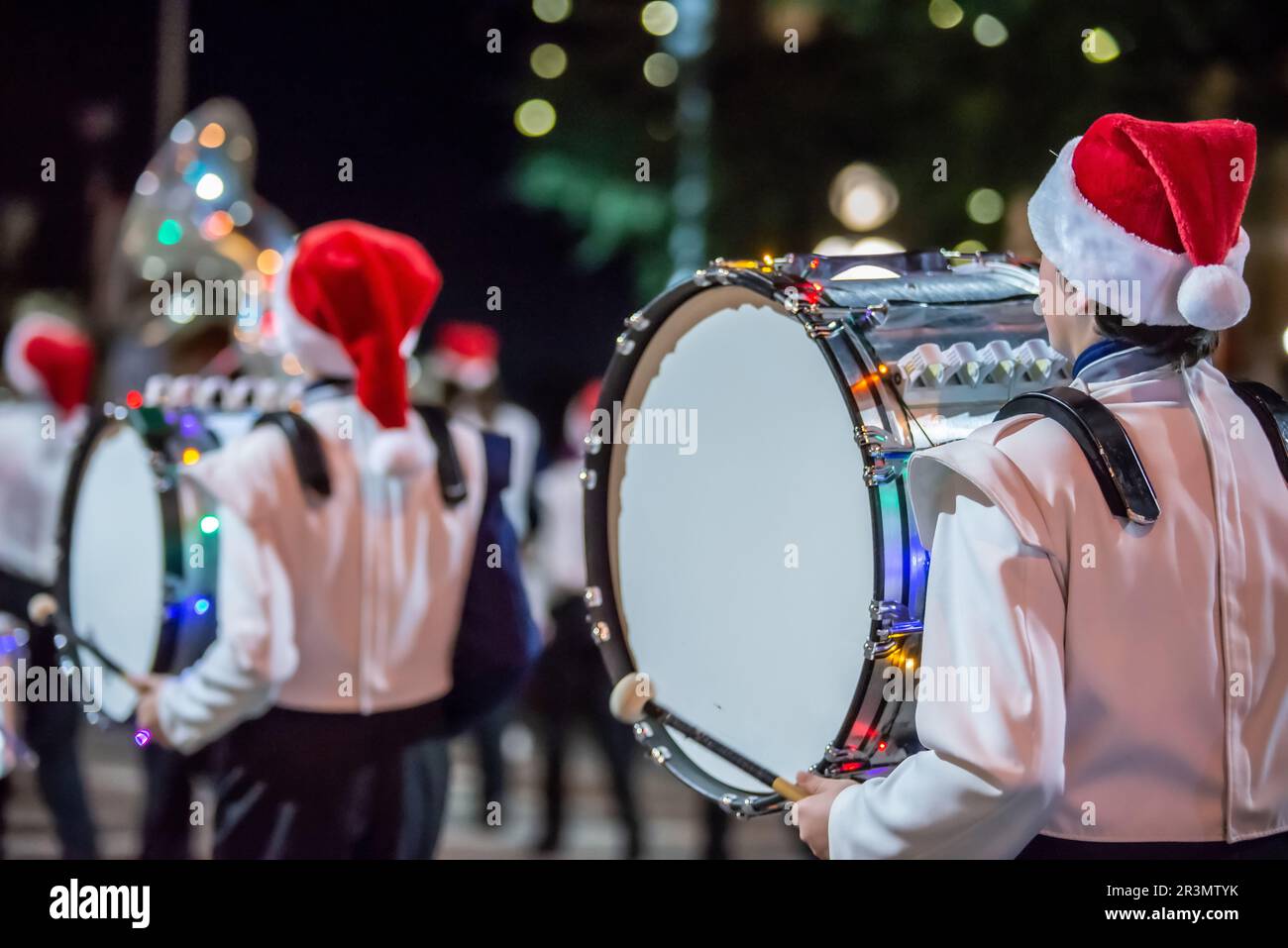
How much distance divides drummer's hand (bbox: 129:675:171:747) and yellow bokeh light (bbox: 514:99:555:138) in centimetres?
331

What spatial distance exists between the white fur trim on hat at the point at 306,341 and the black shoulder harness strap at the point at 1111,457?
167 cm

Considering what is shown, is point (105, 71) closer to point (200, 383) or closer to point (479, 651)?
point (200, 383)

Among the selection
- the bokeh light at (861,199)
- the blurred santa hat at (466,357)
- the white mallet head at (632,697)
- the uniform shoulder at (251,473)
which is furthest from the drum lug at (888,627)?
the blurred santa hat at (466,357)

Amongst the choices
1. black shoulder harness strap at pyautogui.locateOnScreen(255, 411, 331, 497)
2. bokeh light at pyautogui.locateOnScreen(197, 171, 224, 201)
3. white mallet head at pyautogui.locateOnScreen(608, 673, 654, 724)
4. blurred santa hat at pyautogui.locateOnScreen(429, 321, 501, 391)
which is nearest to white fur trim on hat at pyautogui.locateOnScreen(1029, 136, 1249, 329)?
white mallet head at pyautogui.locateOnScreen(608, 673, 654, 724)

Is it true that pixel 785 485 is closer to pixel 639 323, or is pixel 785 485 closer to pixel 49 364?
pixel 639 323

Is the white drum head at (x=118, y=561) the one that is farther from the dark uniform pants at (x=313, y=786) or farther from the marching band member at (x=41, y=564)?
the marching band member at (x=41, y=564)

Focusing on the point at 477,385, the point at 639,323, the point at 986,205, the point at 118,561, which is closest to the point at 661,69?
the point at 986,205

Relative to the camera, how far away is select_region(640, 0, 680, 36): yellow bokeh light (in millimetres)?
5168

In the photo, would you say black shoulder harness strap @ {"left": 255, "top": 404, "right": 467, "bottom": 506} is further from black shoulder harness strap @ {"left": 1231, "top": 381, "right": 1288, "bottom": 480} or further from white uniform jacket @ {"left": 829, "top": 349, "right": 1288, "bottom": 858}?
black shoulder harness strap @ {"left": 1231, "top": 381, "right": 1288, "bottom": 480}

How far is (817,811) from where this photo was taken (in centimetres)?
161

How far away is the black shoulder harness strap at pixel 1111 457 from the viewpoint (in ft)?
4.68

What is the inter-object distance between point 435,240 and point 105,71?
195 cm
